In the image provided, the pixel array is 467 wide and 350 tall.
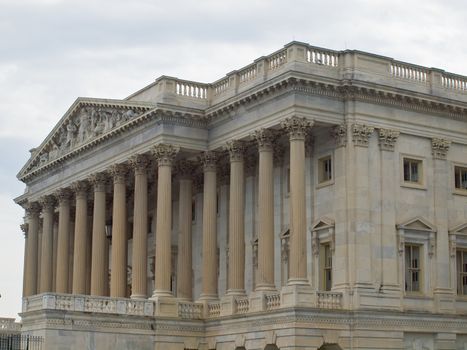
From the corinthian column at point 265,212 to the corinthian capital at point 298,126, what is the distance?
7.38 ft

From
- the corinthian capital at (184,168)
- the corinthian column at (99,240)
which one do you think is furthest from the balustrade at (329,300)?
the corinthian column at (99,240)

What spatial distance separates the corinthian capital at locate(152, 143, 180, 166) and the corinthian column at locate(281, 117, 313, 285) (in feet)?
27.6

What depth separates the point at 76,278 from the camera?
67.6 meters

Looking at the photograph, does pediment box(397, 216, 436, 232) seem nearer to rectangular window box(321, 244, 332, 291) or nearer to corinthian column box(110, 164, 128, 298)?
rectangular window box(321, 244, 332, 291)

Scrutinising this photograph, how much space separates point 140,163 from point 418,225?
1679 centimetres

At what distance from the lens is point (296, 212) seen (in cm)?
5097

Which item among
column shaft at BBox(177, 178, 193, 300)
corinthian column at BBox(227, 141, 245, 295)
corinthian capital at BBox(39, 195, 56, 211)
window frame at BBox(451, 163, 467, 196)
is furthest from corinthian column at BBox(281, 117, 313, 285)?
corinthian capital at BBox(39, 195, 56, 211)

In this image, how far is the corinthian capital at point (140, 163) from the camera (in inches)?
Answer: 2368

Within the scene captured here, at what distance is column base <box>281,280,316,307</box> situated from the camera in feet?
162

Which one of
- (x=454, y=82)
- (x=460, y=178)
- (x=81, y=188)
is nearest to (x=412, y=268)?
(x=460, y=178)

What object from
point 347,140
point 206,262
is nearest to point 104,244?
point 206,262

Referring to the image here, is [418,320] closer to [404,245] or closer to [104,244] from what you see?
[404,245]

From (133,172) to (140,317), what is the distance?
11074 millimetres

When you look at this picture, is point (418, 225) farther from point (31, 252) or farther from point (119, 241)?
point (31, 252)
